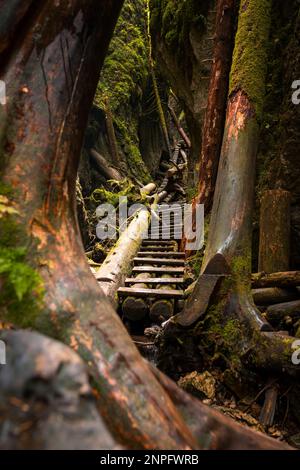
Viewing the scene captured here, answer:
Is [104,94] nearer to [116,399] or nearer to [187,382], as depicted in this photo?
[187,382]

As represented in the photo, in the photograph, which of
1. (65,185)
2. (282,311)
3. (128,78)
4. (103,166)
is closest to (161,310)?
(282,311)

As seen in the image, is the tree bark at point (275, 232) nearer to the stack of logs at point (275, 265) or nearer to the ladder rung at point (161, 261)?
the stack of logs at point (275, 265)

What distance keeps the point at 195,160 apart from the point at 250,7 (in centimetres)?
414

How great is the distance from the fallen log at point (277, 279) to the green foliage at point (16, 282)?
300 centimetres

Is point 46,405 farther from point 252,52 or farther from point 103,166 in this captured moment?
point 103,166

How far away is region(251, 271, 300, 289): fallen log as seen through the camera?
3.78 m

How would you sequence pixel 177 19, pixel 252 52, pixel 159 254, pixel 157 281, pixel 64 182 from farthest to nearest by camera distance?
1. pixel 177 19
2. pixel 159 254
3. pixel 157 281
4. pixel 252 52
5. pixel 64 182

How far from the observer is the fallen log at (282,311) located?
351 centimetres

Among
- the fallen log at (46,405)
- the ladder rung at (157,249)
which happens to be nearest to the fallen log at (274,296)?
the fallen log at (46,405)

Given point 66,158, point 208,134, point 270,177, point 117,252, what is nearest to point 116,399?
point 66,158

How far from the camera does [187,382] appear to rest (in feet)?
9.63

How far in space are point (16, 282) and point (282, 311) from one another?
9.42 feet

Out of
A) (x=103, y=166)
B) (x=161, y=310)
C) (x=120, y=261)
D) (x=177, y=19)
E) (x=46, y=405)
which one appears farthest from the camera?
(x=103, y=166)

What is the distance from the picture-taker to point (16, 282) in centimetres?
145
